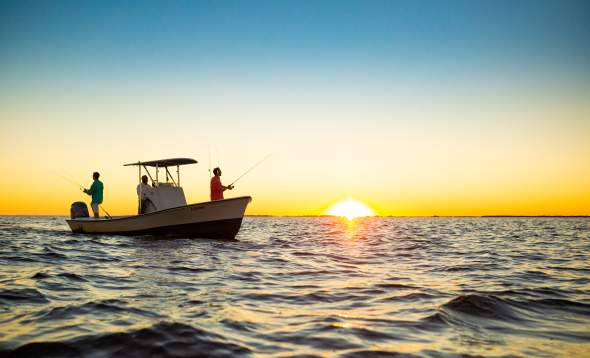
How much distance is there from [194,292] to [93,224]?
13.9 metres

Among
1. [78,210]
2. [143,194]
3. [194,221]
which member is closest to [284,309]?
[194,221]

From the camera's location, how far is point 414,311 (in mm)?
5734

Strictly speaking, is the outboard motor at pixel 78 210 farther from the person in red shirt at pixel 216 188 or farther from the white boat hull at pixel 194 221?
the person in red shirt at pixel 216 188

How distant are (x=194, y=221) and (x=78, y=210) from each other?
7798 mm

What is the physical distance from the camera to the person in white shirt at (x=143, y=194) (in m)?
18.3

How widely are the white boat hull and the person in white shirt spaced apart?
1269 millimetres

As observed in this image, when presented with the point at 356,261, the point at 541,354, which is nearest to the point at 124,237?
the point at 356,261

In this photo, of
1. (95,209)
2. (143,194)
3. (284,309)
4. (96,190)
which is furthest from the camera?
(95,209)

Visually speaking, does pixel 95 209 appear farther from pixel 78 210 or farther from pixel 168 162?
pixel 168 162

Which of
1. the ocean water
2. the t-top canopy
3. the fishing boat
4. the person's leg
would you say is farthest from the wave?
the person's leg

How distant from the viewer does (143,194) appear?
18359mm

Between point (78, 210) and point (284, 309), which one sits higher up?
point (78, 210)

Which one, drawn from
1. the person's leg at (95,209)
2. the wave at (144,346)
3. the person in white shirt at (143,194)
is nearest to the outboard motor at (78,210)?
the person's leg at (95,209)

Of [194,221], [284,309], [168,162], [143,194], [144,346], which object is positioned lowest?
[284,309]
